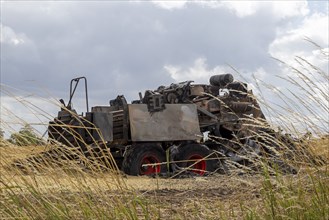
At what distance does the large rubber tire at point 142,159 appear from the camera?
12.2m

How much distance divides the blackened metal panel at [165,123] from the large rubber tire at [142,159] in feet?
0.75

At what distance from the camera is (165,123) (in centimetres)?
1357

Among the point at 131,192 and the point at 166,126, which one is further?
the point at 166,126

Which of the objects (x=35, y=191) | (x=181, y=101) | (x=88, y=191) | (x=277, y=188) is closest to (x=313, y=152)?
(x=277, y=188)

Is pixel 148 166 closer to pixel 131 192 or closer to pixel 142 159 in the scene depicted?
pixel 142 159

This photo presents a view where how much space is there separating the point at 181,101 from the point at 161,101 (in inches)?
31.2

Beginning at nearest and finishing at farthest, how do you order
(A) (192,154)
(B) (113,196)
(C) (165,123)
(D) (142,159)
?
(B) (113,196) < (D) (142,159) < (A) (192,154) < (C) (165,123)

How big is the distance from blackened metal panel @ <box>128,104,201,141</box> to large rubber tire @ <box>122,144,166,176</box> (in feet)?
0.75

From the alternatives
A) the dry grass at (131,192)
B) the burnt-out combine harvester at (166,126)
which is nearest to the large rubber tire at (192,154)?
the burnt-out combine harvester at (166,126)

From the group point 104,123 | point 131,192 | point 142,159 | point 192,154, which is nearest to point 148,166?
point 142,159

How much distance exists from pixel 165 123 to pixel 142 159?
51.6 inches

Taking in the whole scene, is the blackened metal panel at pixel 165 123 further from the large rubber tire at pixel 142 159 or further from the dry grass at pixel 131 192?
the dry grass at pixel 131 192

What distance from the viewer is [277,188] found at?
13.4 ft

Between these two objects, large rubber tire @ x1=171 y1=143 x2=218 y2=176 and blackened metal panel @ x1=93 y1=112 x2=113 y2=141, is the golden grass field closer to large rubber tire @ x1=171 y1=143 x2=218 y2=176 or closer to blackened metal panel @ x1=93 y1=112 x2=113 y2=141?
blackened metal panel @ x1=93 y1=112 x2=113 y2=141
